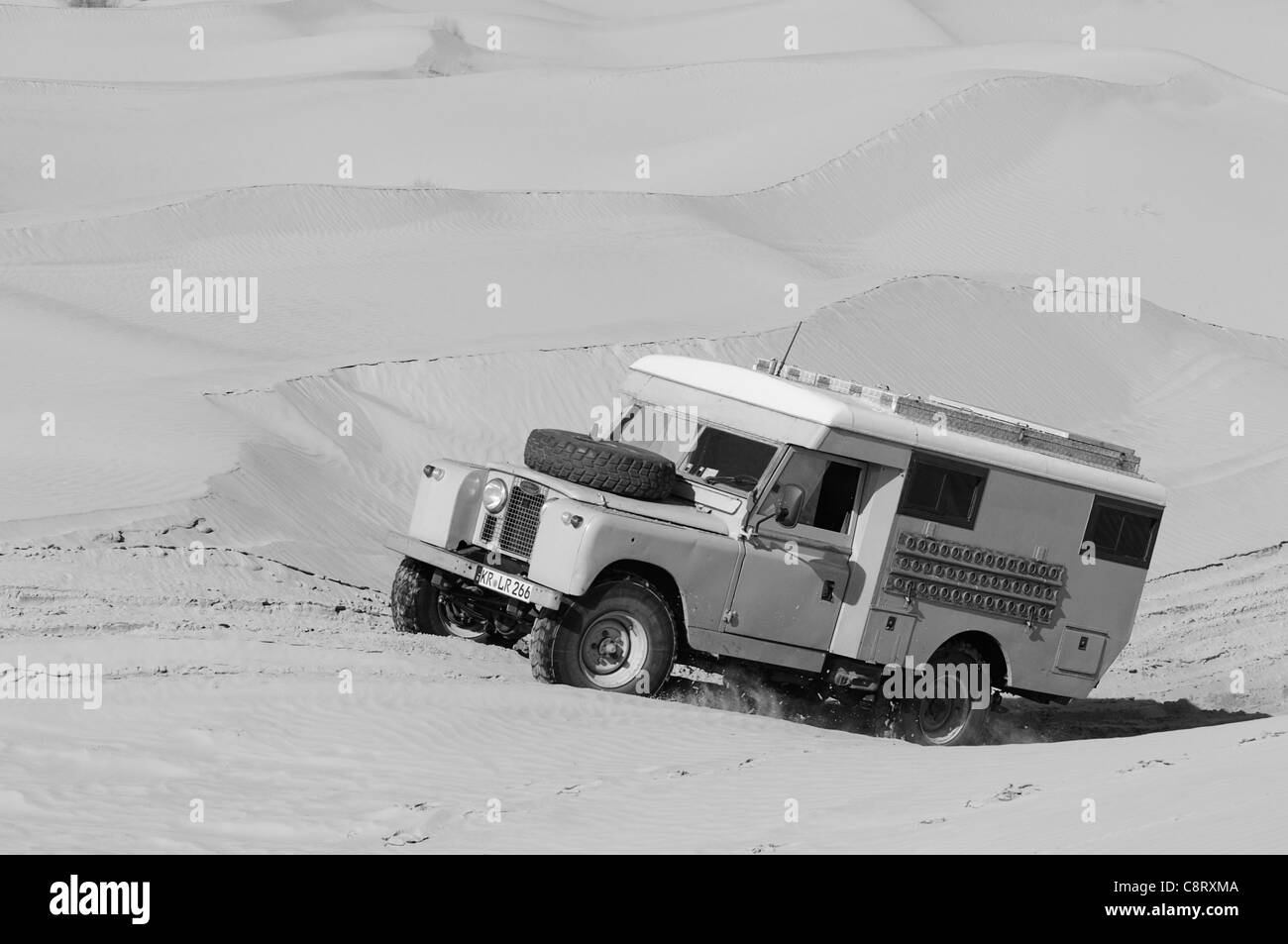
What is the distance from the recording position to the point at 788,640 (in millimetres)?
11758

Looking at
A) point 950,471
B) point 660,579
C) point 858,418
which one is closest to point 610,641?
point 660,579

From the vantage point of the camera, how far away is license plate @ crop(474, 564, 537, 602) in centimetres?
1108

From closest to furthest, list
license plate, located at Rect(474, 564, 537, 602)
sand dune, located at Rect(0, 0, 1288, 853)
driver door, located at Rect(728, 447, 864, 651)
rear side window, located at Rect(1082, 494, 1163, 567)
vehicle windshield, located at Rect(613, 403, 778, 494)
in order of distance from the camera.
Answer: sand dune, located at Rect(0, 0, 1288, 853) < license plate, located at Rect(474, 564, 537, 602) < driver door, located at Rect(728, 447, 864, 651) < vehicle windshield, located at Rect(613, 403, 778, 494) < rear side window, located at Rect(1082, 494, 1163, 567)

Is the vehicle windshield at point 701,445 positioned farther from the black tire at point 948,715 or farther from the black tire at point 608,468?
the black tire at point 948,715

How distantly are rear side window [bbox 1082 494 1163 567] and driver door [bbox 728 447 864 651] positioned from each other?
2.22 metres

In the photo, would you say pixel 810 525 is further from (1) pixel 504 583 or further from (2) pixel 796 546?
(1) pixel 504 583

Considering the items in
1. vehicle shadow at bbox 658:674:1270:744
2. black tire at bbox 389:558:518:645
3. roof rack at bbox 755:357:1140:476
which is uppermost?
roof rack at bbox 755:357:1140:476

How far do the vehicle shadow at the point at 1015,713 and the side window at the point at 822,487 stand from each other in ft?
4.39

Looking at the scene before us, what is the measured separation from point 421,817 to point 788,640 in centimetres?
396

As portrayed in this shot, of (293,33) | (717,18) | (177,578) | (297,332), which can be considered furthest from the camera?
(717,18)

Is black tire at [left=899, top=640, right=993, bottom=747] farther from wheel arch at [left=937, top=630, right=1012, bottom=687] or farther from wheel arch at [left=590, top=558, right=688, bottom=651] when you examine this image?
wheel arch at [left=590, top=558, right=688, bottom=651]

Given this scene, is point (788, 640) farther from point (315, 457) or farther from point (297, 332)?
point (297, 332)

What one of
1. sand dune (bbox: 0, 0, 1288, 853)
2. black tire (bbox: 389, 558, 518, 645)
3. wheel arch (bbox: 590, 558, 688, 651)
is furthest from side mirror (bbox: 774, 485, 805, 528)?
black tire (bbox: 389, 558, 518, 645)
